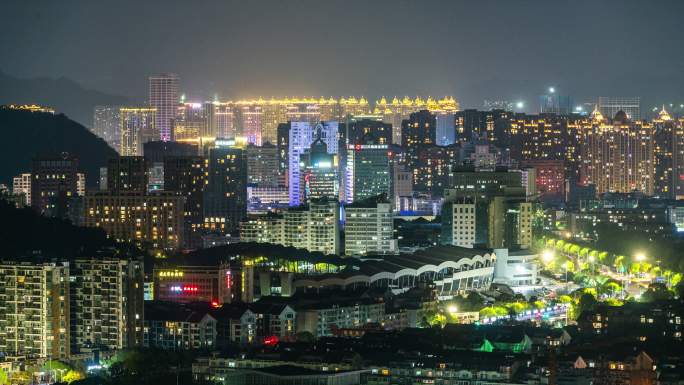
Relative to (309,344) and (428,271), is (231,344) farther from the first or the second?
(428,271)

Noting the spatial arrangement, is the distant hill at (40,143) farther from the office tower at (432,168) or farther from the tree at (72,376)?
the tree at (72,376)

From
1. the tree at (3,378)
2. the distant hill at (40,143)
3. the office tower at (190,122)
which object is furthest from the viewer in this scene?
the office tower at (190,122)

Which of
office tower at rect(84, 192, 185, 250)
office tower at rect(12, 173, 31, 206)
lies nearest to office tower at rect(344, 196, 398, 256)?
office tower at rect(84, 192, 185, 250)

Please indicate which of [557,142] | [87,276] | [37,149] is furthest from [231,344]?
[557,142]

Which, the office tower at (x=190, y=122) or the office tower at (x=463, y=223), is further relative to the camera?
the office tower at (x=190, y=122)

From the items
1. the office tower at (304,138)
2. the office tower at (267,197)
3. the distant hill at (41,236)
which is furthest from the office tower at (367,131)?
the distant hill at (41,236)

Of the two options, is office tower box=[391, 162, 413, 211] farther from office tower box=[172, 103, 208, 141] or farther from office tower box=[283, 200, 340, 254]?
office tower box=[283, 200, 340, 254]

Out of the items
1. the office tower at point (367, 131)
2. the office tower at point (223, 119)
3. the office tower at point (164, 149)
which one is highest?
the office tower at point (223, 119)

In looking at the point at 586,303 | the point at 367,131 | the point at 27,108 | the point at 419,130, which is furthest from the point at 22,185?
the point at 586,303
